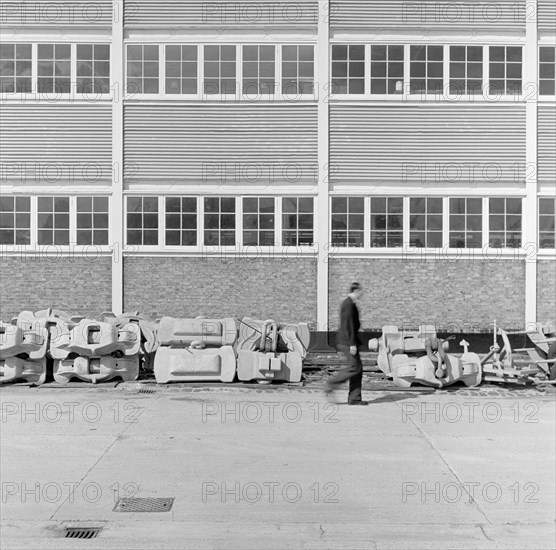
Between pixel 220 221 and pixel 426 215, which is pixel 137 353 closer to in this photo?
pixel 220 221

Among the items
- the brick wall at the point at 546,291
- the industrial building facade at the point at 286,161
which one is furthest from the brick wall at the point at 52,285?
the brick wall at the point at 546,291

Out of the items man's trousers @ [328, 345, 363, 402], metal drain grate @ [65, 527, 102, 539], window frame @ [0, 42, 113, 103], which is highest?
window frame @ [0, 42, 113, 103]

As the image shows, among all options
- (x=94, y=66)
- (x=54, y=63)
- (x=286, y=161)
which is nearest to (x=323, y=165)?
(x=286, y=161)

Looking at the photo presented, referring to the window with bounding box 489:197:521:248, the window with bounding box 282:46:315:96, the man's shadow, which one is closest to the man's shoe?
the man's shadow

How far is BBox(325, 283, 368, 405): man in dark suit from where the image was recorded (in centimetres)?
1084

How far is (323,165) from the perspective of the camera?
62.1 ft

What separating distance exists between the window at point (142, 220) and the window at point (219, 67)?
10.7 ft

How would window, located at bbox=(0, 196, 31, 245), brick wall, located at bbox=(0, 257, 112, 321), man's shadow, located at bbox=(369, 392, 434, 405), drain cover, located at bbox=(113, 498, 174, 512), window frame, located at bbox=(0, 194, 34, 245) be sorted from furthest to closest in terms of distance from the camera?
window, located at bbox=(0, 196, 31, 245) < window frame, located at bbox=(0, 194, 34, 245) < brick wall, located at bbox=(0, 257, 112, 321) < man's shadow, located at bbox=(369, 392, 434, 405) < drain cover, located at bbox=(113, 498, 174, 512)

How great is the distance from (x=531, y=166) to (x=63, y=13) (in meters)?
12.4

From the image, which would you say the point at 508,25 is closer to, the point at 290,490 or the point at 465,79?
the point at 465,79

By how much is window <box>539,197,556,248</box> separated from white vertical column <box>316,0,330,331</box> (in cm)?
538

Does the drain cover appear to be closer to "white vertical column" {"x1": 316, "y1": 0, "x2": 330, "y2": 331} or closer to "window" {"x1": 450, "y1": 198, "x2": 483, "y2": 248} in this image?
"white vertical column" {"x1": 316, "y1": 0, "x2": 330, "y2": 331}

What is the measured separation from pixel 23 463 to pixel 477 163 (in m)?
14.4

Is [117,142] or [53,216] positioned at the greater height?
[117,142]
